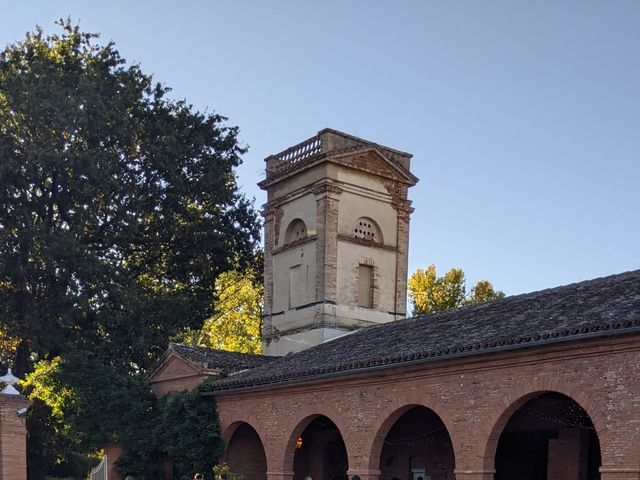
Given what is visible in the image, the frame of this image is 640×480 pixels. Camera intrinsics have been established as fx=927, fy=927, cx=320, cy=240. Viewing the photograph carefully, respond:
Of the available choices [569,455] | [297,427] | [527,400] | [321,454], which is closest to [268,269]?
[321,454]

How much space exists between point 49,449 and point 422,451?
46.8ft

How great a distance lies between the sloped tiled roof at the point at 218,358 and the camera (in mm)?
25244

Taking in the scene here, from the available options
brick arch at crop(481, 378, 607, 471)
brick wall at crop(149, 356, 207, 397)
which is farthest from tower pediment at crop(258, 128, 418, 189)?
brick arch at crop(481, 378, 607, 471)

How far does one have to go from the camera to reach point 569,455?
18125 mm

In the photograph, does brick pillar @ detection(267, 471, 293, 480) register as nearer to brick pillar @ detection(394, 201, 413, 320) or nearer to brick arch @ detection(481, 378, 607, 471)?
brick arch @ detection(481, 378, 607, 471)

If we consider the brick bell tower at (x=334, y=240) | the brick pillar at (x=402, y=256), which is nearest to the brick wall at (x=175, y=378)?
the brick bell tower at (x=334, y=240)

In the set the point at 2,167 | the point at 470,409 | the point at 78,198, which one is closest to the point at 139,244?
the point at 78,198

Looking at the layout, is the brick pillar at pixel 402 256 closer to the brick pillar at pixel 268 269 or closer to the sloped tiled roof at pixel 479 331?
the brick pillar at pixel 268 269

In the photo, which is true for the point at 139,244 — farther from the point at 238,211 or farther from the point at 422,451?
the point at 422,451

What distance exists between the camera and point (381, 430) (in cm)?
1944

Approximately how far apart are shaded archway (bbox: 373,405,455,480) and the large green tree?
9990 millimetres

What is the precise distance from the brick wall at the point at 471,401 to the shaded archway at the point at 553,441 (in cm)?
95

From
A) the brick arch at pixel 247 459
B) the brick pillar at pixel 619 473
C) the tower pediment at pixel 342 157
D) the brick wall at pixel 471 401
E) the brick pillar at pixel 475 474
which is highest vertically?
the tower pediment at pixel 342 157

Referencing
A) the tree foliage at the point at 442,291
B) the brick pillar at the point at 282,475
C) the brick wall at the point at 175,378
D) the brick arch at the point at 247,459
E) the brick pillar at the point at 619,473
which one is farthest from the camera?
the tree foliage at the point at 442,291
